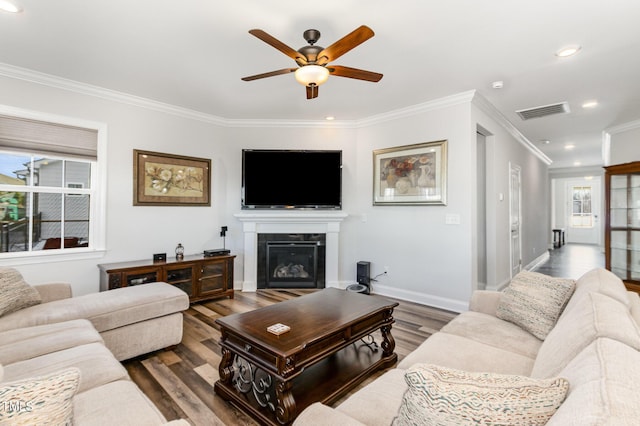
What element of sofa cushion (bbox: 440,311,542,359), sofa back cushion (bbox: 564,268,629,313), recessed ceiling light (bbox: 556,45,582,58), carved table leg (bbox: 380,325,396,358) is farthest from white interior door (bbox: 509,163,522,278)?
carved table leg (bbox: 380,325,396,358)

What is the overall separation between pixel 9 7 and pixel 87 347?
244 cm

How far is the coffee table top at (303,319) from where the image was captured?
1805 mm

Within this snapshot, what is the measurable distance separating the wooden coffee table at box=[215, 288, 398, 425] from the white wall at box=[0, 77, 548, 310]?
1776 millimetres

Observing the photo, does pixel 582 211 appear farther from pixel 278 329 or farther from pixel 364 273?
pixel 278 329

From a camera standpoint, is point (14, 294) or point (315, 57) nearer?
point (14, 294)

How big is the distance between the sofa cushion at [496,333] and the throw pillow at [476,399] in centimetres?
118

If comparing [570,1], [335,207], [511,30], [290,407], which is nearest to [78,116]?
[335,207]

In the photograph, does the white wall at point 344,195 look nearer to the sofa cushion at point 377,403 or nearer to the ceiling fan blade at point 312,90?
the ceiling fan blade at point 312,90

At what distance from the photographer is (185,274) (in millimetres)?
3867

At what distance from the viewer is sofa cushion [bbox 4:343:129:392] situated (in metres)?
1.45

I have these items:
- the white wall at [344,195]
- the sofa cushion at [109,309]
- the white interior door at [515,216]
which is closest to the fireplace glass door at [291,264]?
the white wall at [344,195]

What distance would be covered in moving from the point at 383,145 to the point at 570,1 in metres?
2.57

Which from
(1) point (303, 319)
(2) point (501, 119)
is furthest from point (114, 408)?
(2) point (501, 119)

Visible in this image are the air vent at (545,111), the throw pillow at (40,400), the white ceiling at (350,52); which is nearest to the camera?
the throw pillow at (40,400)
